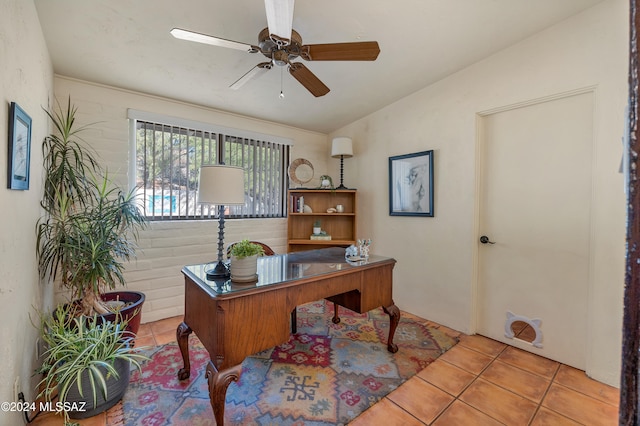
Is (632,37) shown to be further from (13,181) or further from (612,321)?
(612,321)

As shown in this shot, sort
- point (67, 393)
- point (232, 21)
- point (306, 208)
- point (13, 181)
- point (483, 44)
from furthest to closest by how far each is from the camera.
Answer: point (306, 208), point (483, 44), point (232, 21), point (67, 393), point (13, 181)

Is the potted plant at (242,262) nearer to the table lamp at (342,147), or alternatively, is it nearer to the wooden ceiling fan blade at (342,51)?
the wooden ceiling fan blade at (342,51)

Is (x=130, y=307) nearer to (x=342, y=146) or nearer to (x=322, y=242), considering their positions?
(x=322, y=242)

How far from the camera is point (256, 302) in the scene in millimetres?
1560

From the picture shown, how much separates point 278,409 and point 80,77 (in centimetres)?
313

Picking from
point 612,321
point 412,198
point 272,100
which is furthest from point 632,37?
point 272,100

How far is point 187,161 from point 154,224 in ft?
2.50

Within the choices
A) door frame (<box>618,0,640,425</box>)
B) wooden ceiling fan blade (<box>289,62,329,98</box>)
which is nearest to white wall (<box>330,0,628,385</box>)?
wooden ceiling fan blade (<box>289,62,329,98</box>)

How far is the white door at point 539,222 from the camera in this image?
7.11ft

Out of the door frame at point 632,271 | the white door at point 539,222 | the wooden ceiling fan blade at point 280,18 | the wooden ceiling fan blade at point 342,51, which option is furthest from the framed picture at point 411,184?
the door frame at point 632,271

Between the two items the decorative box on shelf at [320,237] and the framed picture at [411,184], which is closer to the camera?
the framed picture at [411,184]

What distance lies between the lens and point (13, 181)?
128cm

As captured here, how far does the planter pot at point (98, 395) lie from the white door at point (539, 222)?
298 centimetres

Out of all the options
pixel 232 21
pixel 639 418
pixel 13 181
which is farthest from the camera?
pixel 232 21
